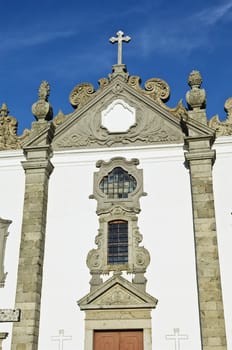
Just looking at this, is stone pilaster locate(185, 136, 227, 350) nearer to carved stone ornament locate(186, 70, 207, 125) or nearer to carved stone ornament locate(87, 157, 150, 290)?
carved stone ornament locate(186, 70, 207, 125)

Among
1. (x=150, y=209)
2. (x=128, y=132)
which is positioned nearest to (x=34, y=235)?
(x=150, y=209)

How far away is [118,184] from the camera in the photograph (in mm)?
15242

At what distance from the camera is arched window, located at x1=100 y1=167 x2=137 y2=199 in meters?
15.1

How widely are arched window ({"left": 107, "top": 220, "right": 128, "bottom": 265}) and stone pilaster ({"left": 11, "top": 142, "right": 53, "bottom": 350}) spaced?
207 cm

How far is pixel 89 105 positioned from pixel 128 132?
5.89 feet

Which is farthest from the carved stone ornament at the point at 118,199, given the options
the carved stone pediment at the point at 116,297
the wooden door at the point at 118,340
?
the wooden door at the point at 118,340

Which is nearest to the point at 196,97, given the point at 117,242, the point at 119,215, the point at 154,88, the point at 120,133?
the point at 154,88

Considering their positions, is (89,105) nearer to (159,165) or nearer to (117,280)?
(159,165)

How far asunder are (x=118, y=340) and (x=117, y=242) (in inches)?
110

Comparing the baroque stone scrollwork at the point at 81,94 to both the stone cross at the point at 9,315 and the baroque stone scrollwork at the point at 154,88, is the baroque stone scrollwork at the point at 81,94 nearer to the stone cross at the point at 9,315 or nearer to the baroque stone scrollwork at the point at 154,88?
the baroque stone scrollwork at the point at 154,88

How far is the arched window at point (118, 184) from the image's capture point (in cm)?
1505

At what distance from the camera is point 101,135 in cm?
1602

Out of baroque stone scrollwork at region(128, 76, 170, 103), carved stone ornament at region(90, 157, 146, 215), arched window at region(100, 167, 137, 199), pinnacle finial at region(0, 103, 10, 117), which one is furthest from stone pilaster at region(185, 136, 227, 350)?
pinnacle finial at region(0, 103, 10, 117)

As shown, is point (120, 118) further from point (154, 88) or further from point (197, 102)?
point (197, 102)
